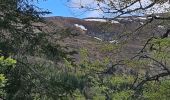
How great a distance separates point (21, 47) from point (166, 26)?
14.6ft

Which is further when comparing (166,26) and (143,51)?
(143,51)

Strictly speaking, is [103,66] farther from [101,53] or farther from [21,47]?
[21,47]

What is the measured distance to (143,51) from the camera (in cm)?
1494

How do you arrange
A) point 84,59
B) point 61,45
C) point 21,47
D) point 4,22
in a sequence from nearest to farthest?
point 4,22 < point 21,47 < point 61,45 < point 84,59

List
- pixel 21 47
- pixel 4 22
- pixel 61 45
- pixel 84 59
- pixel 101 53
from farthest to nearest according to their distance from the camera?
pixel 84 59
pixel 101 53
pixel 61 45
pixel 21 47
pixel 4 22

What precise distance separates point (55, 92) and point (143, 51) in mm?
3849

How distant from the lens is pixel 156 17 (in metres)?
13.3

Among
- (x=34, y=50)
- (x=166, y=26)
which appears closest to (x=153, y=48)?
(x=166, y=26)

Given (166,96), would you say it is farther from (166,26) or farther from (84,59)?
(84,59)

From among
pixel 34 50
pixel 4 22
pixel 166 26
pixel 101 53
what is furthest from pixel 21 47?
pixel 166 26

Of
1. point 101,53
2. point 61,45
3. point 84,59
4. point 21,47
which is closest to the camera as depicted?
point 21,47

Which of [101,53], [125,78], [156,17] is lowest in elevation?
[125,78]

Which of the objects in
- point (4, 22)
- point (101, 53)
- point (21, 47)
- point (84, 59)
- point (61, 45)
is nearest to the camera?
point (4, 22)

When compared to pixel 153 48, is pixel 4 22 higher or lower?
higher
